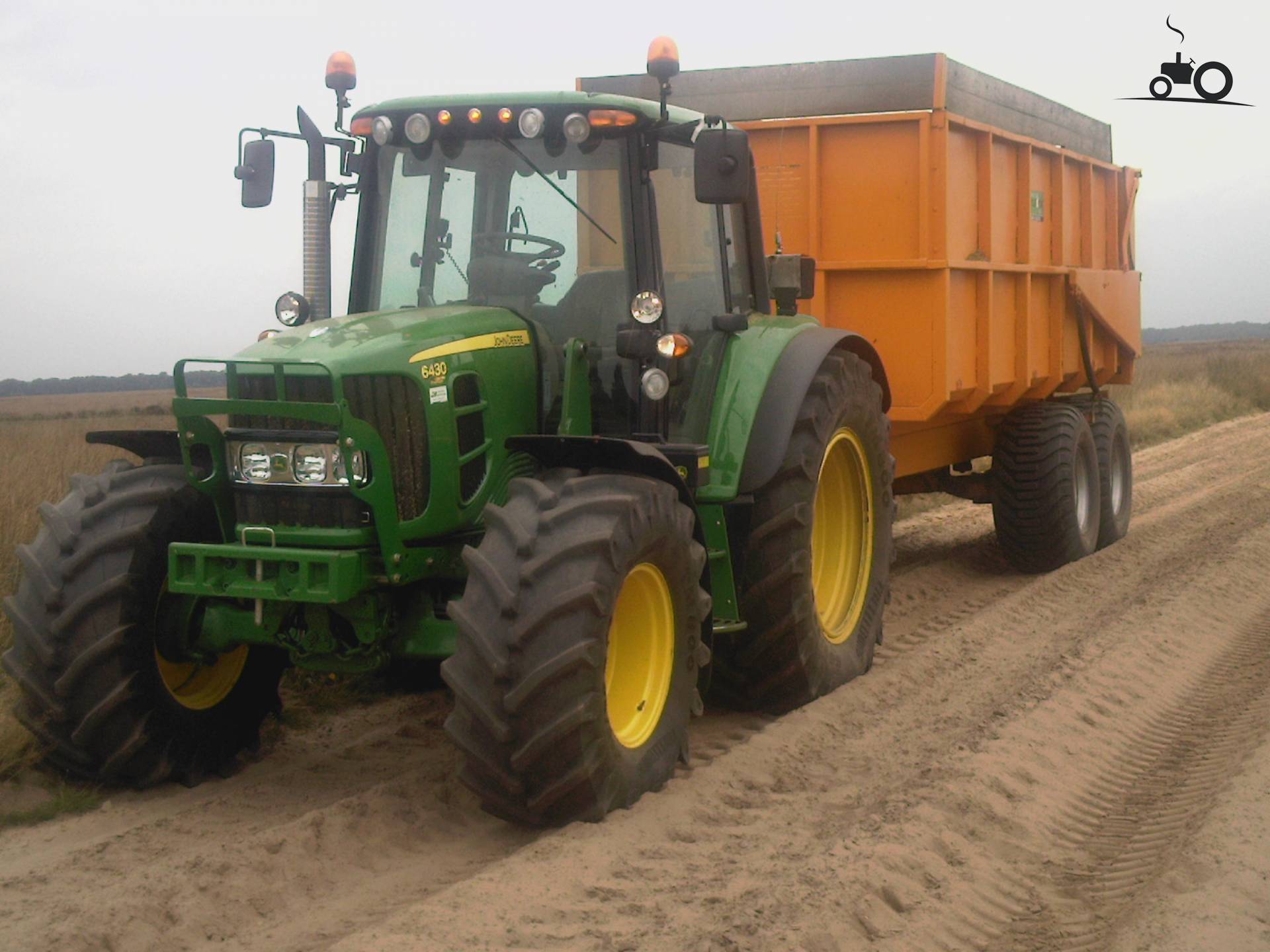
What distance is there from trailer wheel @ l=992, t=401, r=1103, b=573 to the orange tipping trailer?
430 millimetres

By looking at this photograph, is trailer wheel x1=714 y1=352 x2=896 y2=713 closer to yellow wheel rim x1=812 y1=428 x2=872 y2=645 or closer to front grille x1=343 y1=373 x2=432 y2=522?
yellow wheel rim x1=812 y1=428 x2=872 y2=645

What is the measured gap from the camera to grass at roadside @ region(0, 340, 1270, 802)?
660 centimetres

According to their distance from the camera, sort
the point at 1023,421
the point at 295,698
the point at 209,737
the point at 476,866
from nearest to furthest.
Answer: the point at 476,866 < the point at 209,737 < the point at 295,698 < the point at 1023,421

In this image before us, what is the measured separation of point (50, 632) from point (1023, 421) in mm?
6644

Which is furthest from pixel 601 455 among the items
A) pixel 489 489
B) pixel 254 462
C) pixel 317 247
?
pixel 317 247

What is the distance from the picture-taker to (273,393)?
506 cm

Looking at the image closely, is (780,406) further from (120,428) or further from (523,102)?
(120,428)

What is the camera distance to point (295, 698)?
21.6ft

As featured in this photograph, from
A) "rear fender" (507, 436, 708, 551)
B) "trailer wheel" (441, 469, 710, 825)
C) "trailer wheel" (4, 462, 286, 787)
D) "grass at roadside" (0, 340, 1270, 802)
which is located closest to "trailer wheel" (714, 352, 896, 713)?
"rear fender" (507, 436, 708, 551)

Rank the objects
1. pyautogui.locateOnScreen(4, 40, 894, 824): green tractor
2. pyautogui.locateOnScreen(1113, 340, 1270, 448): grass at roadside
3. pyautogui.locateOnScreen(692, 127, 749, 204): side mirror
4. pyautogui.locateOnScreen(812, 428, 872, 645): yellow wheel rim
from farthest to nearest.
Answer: pyautogui.locateOnScreen(1113, 340, 1270, 448): grass at roadside, pyautogui.locateOnScreen(812, 428, 872, 645): yellow wheel rim, pyautogui.locateOnScreen(692, 127, 749, 204): side mirror, pyautogui.locateOnScreen(4, 40, 894, 824): green tractor

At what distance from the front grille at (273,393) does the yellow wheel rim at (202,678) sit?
0.93 meters

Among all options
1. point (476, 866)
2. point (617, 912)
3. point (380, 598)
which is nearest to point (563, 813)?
point (476, 866)

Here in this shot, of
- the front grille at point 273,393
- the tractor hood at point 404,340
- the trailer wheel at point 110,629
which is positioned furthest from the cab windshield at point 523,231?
the trailer wheel at point 110,629

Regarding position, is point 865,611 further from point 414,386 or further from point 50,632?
point 50,632
